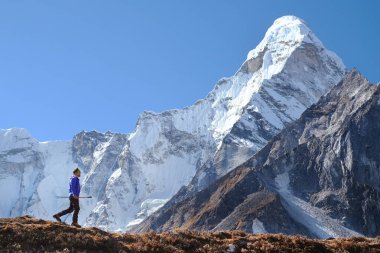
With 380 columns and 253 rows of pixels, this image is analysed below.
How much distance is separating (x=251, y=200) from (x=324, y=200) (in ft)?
66.5

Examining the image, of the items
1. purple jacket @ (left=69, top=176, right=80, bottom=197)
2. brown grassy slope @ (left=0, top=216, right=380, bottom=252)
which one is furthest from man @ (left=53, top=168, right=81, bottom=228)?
brown grassy slope @ (left=0, top=216, right=380, bottom=252)

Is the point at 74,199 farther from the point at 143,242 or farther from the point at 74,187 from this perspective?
the point at 143,242

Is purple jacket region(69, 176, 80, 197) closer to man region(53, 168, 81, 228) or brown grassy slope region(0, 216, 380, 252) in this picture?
man region(53, 168, 81, 228)

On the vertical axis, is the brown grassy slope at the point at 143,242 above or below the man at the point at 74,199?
below

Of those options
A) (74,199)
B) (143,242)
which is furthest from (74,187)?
(143,242)

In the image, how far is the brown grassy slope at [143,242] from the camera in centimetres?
2502

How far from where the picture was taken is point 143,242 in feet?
88.5

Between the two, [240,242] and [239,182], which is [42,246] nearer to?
[240,242]

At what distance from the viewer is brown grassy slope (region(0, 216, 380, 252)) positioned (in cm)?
2502

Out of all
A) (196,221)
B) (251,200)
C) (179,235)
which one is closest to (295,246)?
(179,235)

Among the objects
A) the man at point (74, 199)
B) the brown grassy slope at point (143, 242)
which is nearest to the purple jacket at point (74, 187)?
the man at point (74, 199)

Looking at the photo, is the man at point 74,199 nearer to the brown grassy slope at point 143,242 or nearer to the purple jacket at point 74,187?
the purple jacket at point 74,187

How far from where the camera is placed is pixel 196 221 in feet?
640

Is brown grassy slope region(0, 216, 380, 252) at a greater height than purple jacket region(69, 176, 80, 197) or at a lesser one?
lesser
